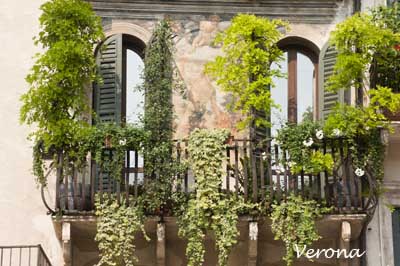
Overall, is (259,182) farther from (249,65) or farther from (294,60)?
(294,60)

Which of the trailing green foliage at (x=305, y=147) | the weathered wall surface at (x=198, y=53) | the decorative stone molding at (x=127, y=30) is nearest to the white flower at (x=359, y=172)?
the trailing green foliage at (x=305, y=147)

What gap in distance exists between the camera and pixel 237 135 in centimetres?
1612

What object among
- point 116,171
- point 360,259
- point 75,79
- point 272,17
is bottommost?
point 360,259

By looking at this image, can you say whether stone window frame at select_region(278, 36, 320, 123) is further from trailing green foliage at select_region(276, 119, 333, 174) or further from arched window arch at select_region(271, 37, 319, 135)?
trailing green foliage at select_region(276, 119, 333, 174)

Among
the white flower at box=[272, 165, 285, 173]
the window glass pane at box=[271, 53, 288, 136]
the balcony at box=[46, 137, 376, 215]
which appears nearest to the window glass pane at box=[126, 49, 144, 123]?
the balcony at box=[46, 137, 376, 215]

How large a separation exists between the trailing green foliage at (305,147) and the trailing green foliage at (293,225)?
480 millimetres

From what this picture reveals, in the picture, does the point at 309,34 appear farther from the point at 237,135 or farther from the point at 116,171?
the point at 116,171

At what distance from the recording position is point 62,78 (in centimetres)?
1541

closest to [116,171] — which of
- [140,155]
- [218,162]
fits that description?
[140,155]

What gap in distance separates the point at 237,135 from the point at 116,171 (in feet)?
6.25

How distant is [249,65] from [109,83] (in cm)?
197

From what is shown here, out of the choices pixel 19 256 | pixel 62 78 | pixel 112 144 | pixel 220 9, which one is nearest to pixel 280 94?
pixel 220 9

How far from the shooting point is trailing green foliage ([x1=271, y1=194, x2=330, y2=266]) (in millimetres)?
14820

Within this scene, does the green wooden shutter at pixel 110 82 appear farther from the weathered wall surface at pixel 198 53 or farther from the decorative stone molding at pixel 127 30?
the weathered wall surface at pixel 198 53
